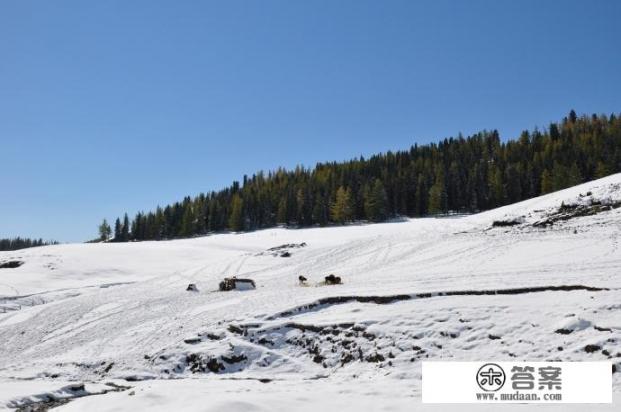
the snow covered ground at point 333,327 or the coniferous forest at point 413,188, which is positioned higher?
the coniferous forest at point 413,188

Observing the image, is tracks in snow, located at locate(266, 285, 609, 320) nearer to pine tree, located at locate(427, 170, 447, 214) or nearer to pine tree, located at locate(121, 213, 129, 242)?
pine tree, located at locate(427, 170, 447, 214)

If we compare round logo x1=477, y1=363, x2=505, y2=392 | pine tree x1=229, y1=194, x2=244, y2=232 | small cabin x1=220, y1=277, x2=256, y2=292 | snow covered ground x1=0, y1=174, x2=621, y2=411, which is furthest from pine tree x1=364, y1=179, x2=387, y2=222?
round logo x1=477, y1=363, x2=505, y2=392

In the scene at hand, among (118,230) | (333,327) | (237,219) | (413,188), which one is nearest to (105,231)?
(118,230)

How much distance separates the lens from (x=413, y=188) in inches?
3836

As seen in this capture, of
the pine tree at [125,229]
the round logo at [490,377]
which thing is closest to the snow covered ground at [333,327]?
the round logo at [490,377]

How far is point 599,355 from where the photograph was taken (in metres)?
11.9

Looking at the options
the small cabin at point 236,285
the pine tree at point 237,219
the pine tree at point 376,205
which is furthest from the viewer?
the pine tree at point 237,219

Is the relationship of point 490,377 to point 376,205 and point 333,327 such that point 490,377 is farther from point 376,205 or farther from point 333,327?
point 376,205

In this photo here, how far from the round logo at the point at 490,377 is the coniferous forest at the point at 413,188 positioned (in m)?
79.0

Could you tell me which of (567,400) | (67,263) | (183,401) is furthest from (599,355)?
(67,263)

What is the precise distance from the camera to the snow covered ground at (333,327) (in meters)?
12.2

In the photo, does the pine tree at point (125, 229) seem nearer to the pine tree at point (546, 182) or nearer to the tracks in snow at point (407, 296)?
the pine tree at point (546, 182)

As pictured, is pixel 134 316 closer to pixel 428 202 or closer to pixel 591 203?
pixel 591 203

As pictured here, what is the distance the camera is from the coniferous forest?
91.1 m
